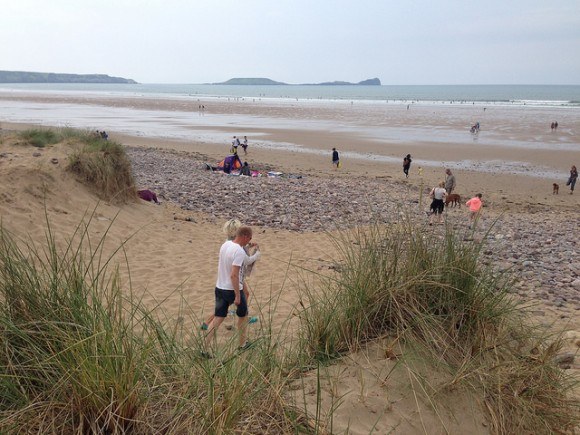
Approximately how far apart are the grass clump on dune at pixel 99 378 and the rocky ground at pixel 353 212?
457cm

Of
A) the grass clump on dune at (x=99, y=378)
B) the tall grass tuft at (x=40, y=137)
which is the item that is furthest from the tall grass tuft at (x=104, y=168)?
the grass clump on dune at (x=99, y=378)

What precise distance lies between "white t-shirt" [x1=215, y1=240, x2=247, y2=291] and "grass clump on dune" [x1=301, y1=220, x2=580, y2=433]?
1444mm

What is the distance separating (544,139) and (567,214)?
74.1 ft

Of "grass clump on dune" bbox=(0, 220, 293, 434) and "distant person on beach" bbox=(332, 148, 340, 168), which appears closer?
"grass clump on dune" bbox=(0, 220, 293, 434)

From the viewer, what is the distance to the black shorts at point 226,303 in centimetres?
507

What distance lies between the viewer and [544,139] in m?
33.6

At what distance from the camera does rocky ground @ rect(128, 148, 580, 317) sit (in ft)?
26.0

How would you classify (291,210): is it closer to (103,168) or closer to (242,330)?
(103,168)

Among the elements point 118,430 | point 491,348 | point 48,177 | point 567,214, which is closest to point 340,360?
point 491,348

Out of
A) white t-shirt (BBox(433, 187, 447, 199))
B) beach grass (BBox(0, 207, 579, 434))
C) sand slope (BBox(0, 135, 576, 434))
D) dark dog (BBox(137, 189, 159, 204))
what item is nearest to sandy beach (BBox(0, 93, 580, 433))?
sand slope (BBox(0, 135, 576, 434))

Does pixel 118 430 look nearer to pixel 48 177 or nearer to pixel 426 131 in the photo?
pixel 48 177

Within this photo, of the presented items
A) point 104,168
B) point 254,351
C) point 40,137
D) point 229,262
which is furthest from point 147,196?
point 254,351

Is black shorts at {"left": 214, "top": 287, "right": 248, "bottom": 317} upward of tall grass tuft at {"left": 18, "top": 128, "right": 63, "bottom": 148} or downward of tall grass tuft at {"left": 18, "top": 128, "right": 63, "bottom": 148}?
downward

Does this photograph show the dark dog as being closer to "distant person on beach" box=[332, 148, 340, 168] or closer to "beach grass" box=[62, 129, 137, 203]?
"beach grass" box=[62, 129, 137, 203]
